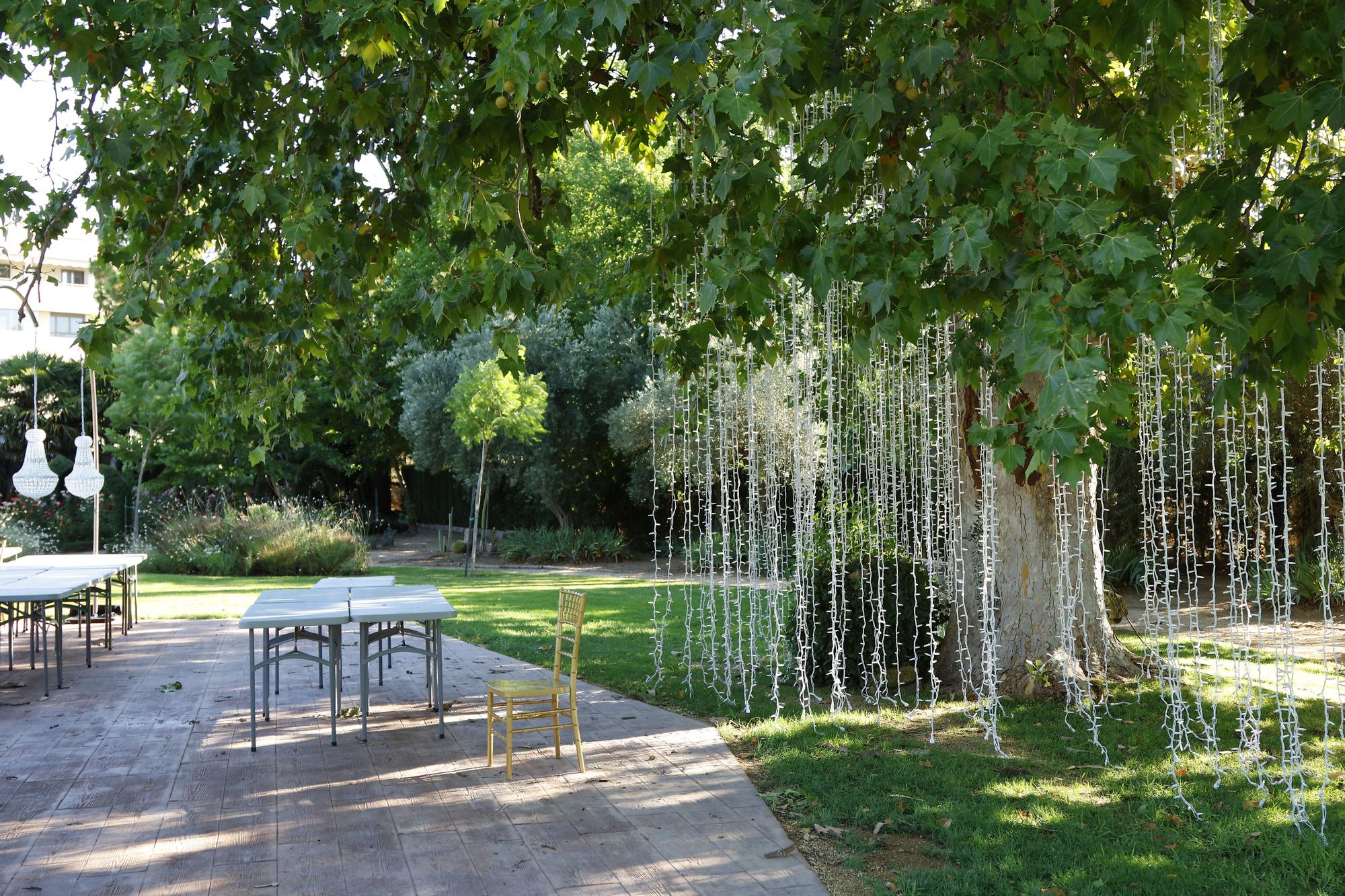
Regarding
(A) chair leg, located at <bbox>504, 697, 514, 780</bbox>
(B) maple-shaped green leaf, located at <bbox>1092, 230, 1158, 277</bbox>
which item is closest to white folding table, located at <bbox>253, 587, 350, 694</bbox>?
(A) chair leg, located at <bbox>504, 697, 514, 780</bbox>

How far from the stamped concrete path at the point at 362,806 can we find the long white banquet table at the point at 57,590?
0.60 metres

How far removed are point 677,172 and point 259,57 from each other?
1.84 m

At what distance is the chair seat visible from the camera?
512 centimetres

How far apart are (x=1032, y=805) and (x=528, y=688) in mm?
2419

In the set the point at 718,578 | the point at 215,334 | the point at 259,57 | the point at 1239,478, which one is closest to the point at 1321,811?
the point at 259,57

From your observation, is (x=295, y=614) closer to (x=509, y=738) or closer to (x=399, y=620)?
(x=399, y=620)

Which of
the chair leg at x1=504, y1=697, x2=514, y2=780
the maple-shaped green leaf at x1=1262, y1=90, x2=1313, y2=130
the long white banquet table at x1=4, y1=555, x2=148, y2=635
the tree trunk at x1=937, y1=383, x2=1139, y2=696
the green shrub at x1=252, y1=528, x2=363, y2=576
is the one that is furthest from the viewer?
the green shrub at x1=252, y1=528, x2=363, y2=576

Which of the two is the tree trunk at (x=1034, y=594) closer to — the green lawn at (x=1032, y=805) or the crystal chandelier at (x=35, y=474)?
the green lawn at (x=1032, y=805)

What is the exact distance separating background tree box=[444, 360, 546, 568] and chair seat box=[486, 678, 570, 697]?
1260 cm

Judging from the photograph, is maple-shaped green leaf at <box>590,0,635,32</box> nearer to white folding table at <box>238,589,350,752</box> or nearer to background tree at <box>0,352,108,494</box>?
white folding table at <box>238,589,350,752</box>

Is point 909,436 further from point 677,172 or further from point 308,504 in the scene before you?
point 308,504

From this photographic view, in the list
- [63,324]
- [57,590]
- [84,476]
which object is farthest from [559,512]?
[63,324]

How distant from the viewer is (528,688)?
521cm

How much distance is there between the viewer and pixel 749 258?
340 cm
